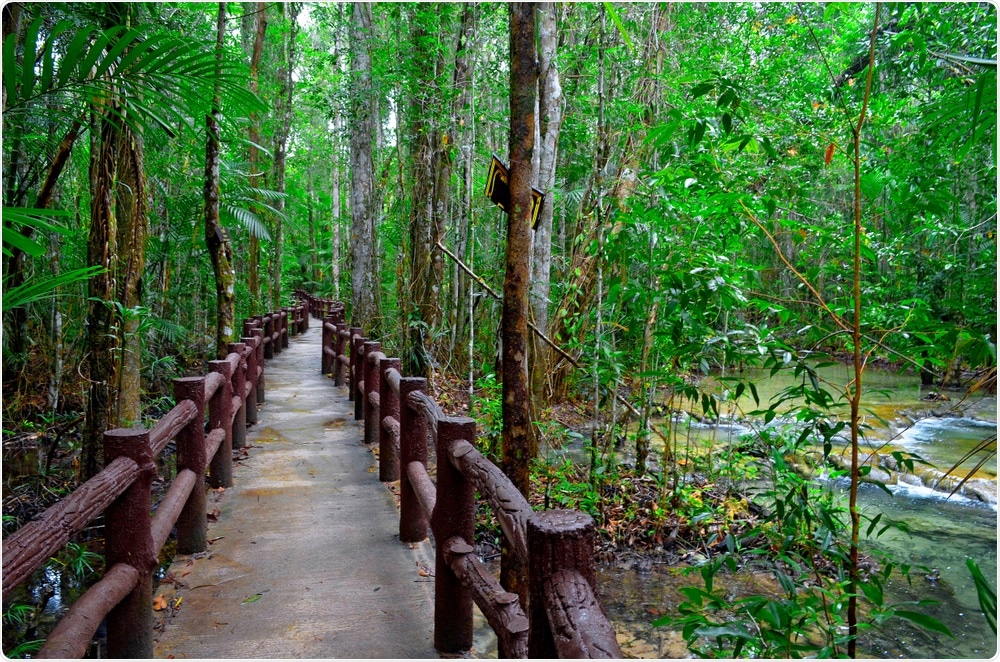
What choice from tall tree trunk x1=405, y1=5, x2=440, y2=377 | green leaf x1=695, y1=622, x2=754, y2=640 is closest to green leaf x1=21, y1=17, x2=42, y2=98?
green leaf x1=695, y1=622, x2=754, y2=640

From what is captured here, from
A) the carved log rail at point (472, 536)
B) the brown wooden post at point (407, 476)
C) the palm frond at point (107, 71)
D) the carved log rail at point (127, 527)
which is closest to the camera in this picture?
the carved log rail at point (472, 536)

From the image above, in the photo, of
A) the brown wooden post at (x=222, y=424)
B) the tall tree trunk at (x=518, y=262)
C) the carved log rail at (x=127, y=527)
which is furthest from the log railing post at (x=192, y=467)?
the tall tree trunk at (x=518, y=262)

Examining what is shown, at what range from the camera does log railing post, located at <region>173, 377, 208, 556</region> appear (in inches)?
165

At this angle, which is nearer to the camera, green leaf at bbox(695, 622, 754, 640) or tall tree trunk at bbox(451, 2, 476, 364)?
green leaf at bbox(695, 622, 754, 640)

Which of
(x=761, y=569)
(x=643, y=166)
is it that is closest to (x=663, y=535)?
(x=761, y=569)

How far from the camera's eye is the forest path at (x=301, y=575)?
3201 mm

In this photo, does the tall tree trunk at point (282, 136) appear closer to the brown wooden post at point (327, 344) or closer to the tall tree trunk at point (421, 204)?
the brown wooden post at point (327, 344)

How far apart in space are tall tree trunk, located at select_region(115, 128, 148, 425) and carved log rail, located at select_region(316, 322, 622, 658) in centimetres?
191

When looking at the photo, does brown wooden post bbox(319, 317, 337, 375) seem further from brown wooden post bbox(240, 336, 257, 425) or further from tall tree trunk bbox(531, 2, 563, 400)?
tall tree trunk bbox(531, 2, 563, 400)

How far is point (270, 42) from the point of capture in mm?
20078

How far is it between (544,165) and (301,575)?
182 inches

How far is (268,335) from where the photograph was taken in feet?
46.1

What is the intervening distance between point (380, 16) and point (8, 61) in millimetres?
15631

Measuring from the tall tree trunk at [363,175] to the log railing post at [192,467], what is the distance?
740 cm
